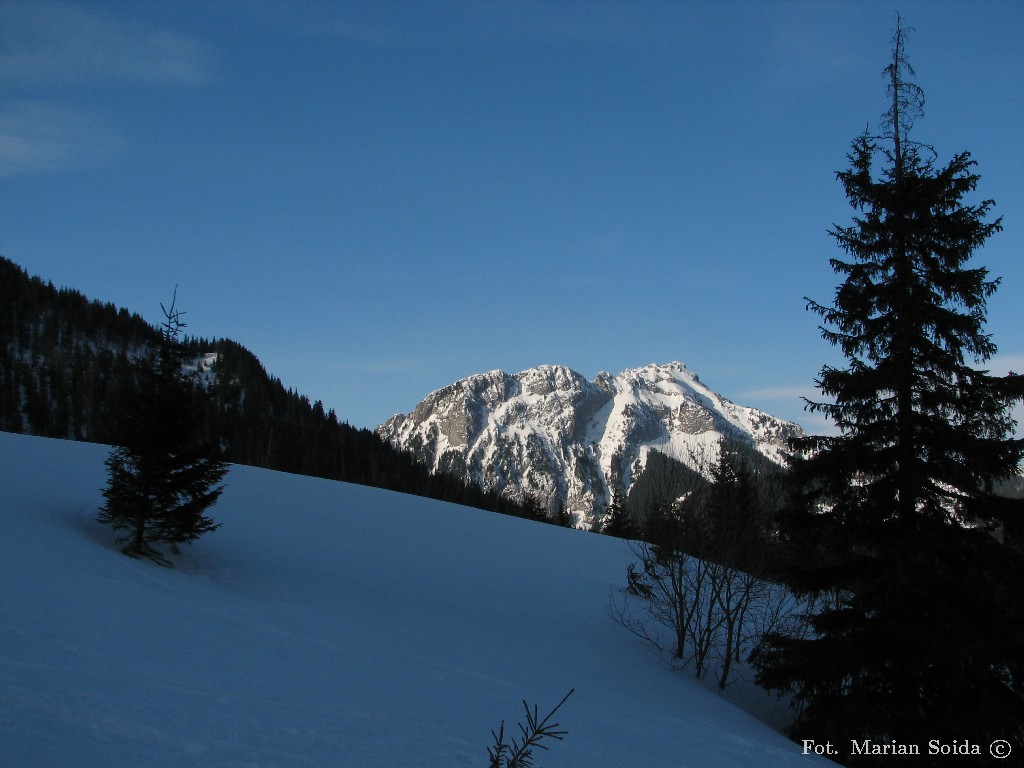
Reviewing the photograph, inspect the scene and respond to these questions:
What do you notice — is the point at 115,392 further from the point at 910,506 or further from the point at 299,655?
the point at 910,506

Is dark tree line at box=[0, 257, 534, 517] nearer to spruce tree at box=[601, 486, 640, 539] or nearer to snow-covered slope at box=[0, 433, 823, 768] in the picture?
spruce tree at box=[601, 486, 640, 539]

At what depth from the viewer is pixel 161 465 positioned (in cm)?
1476

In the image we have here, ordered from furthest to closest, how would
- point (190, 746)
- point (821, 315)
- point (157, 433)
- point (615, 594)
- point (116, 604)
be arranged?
point (615, 594) → point (157, 433) → point (821, 315) → point (116, 604) → point (190, 746)

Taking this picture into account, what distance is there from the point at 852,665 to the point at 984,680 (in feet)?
6.13

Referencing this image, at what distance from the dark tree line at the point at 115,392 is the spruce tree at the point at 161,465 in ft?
149

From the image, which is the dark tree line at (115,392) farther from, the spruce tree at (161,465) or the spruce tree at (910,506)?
the spruce tree at (910,506)

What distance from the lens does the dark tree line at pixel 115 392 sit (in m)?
87.4

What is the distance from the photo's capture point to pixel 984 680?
33.3 ft

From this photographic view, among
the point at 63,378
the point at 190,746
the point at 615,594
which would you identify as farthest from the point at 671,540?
the point at 63,378

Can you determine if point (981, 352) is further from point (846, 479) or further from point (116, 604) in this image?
point (116, 604)

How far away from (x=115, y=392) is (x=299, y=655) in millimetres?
75365

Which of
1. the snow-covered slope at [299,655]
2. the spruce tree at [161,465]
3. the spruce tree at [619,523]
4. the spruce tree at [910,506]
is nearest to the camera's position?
the snow-covered slope at [299,655]

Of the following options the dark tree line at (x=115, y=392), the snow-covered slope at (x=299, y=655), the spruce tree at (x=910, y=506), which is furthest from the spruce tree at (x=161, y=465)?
the dark tree line at (x=115, y=392)

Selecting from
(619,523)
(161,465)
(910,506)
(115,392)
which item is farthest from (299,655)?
(115,392)
